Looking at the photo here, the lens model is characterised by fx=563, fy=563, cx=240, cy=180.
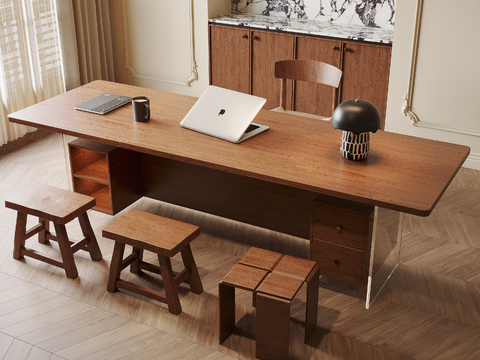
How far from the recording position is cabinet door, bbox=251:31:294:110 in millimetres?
4703

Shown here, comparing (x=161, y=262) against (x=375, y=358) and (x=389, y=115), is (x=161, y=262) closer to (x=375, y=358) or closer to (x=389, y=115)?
(x=375, y=358)

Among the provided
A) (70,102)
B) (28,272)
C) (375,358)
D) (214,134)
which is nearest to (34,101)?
(70,102)

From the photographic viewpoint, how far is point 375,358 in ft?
8.16

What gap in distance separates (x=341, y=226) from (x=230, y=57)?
2719 millimetres

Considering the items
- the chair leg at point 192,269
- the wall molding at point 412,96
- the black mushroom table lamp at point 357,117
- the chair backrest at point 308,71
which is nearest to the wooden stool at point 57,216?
the chair leg at point 192,269

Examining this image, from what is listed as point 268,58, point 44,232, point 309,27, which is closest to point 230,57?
point 268,58

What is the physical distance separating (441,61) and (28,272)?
3.14 m

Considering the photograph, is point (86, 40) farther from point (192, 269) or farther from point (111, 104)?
point (192, 269)

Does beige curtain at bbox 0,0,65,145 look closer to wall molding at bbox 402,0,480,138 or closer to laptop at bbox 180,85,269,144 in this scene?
laptop at bbox 180,85,269,144

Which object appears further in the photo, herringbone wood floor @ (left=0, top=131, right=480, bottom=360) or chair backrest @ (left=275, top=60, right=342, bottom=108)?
chair backrest @ (left=275, top=60, right=342, bottom=108)

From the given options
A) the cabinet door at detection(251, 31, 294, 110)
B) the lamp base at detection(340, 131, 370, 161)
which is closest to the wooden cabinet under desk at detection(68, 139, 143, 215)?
the lamp base at detection(340, 131, 370, 161)

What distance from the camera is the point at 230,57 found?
5.00 m

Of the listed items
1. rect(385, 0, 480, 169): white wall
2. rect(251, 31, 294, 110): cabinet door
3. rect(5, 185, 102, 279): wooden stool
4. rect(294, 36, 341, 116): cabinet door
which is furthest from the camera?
rect(251, 31, 294, 110): cabinet door

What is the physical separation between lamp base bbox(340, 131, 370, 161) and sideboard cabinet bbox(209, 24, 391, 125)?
1543 mm
